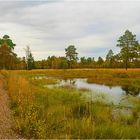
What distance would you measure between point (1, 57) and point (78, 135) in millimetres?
58958

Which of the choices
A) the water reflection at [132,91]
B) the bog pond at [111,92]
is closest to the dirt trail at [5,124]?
the bog pond at [111,92]

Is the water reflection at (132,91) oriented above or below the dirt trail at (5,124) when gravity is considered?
below

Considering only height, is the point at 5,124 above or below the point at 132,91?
above

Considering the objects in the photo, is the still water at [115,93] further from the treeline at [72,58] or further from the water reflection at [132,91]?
the treeline at [72,58]

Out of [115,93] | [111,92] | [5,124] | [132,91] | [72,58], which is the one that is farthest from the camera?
[72,58]

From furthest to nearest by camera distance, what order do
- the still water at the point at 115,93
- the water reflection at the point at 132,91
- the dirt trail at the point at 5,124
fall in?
the water reflection at the point at 132,91 < the still water at the point at 115,93 < the dirt trail at the point at 5,124

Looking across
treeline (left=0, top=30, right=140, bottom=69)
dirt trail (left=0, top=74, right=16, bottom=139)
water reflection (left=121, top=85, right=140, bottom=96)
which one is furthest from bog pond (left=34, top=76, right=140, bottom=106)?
treeline (left=0, top=30, right=140, bottom=69)

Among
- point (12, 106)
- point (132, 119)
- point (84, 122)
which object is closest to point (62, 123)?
point (84, 122)

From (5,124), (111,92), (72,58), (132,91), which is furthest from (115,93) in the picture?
(72,58)

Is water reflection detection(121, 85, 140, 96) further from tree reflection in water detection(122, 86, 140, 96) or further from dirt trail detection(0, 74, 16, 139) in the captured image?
dirt trail detection(0, 74, 16, 139)

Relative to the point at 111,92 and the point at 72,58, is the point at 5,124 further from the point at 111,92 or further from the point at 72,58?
the point at 72,58

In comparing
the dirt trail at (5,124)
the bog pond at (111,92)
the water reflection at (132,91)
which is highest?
the dirt trail at (5,124)

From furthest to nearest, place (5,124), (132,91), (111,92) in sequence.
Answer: (132,91) < (111,92) < (5,124)

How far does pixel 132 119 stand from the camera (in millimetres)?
12766
